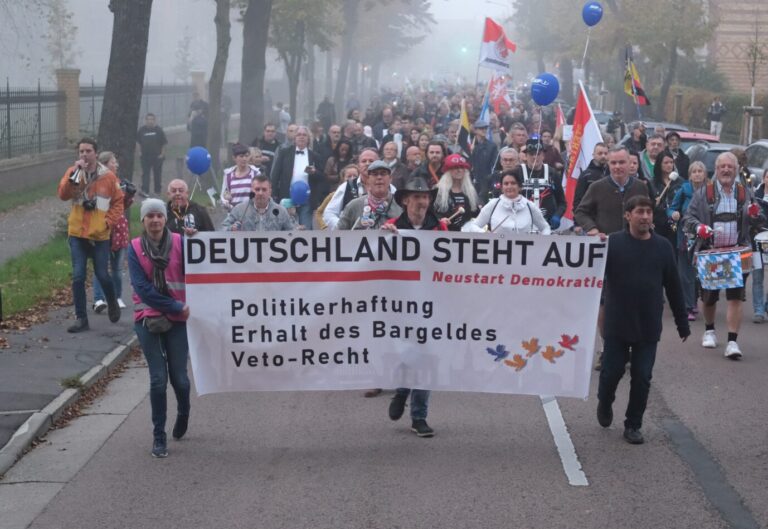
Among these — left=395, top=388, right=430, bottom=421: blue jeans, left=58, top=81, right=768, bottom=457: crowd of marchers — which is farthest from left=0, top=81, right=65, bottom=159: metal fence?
left=395, top=388, right=430, bottom=421: blue jeans

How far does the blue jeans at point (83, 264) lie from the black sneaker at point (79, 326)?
30 mm

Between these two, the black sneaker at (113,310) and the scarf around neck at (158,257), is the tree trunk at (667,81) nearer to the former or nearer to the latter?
the black sneaker at (113,310)

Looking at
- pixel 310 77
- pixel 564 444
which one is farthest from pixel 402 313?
pixel 310 77

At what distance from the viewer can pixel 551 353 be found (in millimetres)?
7875

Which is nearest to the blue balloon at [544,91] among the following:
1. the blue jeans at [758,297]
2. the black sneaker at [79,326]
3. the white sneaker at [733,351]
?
the blue jeans at [758,297]

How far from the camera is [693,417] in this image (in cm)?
870

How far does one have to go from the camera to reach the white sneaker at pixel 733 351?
10703 millimetres

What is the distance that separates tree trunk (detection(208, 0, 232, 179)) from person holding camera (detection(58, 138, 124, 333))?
15765 millimetres

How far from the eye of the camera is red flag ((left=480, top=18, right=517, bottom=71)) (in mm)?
22609

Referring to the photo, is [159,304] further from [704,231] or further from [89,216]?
[704,231]

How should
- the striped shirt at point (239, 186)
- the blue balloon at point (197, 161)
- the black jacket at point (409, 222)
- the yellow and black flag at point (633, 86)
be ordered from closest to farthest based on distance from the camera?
the black jacket at point (409, 222)
the striped shirt at point (239, 186)
the blue balloon at point (197, 161)
the yellow and black flag at point (633, 86)

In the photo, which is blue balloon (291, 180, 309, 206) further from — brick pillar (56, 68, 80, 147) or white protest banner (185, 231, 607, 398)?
brick pillar (56, 68, 80, 147)

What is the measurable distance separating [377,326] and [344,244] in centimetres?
58

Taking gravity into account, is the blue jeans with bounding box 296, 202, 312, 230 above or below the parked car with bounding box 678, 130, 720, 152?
below
